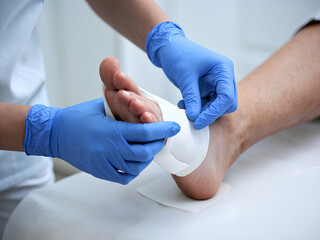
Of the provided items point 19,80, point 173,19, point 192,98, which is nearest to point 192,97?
point 192,98

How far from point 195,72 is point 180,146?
22 cm

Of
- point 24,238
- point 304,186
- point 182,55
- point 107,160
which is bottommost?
point 24,238

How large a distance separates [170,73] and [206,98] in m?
0.13

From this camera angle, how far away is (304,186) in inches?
33.1

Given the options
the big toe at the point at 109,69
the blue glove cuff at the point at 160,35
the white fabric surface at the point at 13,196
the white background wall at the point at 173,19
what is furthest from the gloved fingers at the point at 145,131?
the white background wall at the point at 173,19

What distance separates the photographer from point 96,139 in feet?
2.25

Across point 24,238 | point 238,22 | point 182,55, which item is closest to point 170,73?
point 182,55

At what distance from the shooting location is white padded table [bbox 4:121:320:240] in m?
0.72

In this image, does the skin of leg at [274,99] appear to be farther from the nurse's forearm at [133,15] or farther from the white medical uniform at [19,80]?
the white medical uniform at [19,80]

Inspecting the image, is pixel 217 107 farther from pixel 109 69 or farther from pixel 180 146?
pixel 109 69

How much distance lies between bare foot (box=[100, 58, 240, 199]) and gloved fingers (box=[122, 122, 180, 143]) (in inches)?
0.8

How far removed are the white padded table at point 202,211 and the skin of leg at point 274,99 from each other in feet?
0.24

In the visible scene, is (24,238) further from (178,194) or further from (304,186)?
(304,186)

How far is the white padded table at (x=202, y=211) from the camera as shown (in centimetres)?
72
